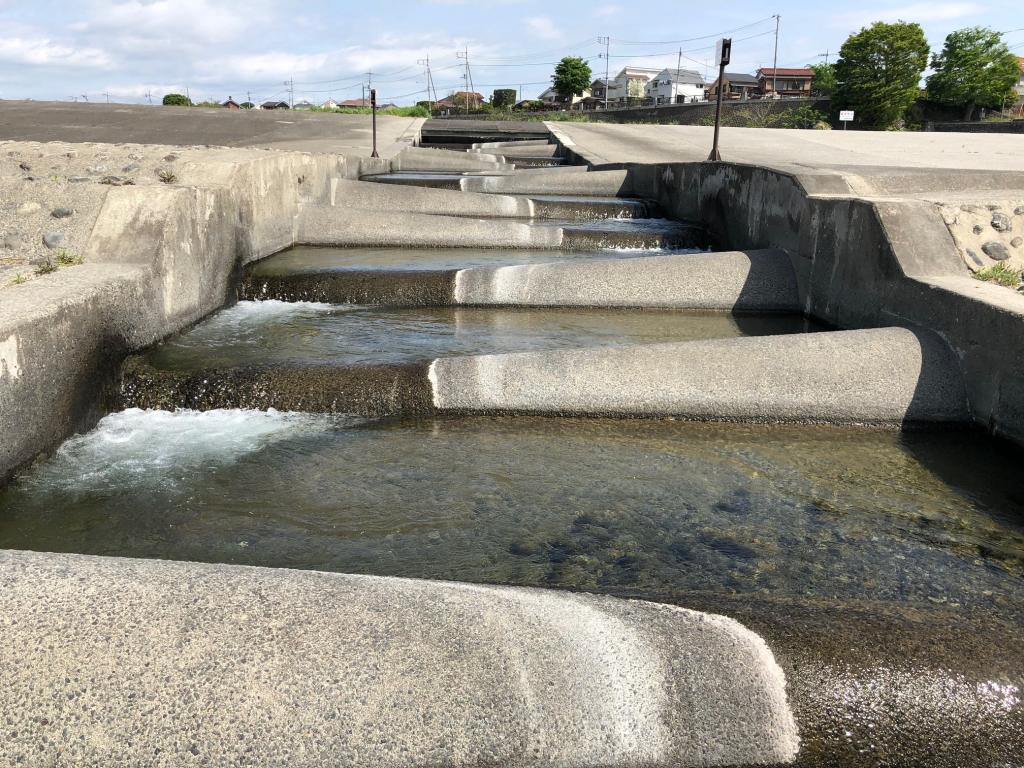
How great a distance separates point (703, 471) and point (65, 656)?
3.47 m

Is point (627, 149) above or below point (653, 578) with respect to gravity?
above

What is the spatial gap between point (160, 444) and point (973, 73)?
73.6 m

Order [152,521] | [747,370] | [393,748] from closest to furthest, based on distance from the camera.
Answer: [393,748] < [152,521] < [747,370]

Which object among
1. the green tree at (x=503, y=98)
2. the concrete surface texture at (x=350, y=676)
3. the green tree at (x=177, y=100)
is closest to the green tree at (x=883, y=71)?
the green tree at (x=503, y=98)

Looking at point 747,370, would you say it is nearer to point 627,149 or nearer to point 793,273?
point 793,273

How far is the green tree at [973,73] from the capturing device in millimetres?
62875

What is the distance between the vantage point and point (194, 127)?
91.0 ft

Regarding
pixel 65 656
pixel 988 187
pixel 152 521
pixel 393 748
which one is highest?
pixel 988 187

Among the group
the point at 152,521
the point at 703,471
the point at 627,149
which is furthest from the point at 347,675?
the point at 627,149

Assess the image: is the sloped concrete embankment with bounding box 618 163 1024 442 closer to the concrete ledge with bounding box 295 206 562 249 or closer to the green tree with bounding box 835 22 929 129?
the concrete ledge with bounding box 295 206 562 249

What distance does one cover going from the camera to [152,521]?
4.05 m

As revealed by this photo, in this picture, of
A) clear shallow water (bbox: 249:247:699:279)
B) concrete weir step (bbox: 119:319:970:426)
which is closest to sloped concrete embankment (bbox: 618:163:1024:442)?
concrete weir step (bbox: 119:319:970:426)

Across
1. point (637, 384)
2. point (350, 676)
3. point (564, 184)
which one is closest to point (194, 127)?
point (564, 184)

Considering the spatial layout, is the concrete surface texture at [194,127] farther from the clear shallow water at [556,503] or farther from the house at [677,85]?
the house at [677,85]
